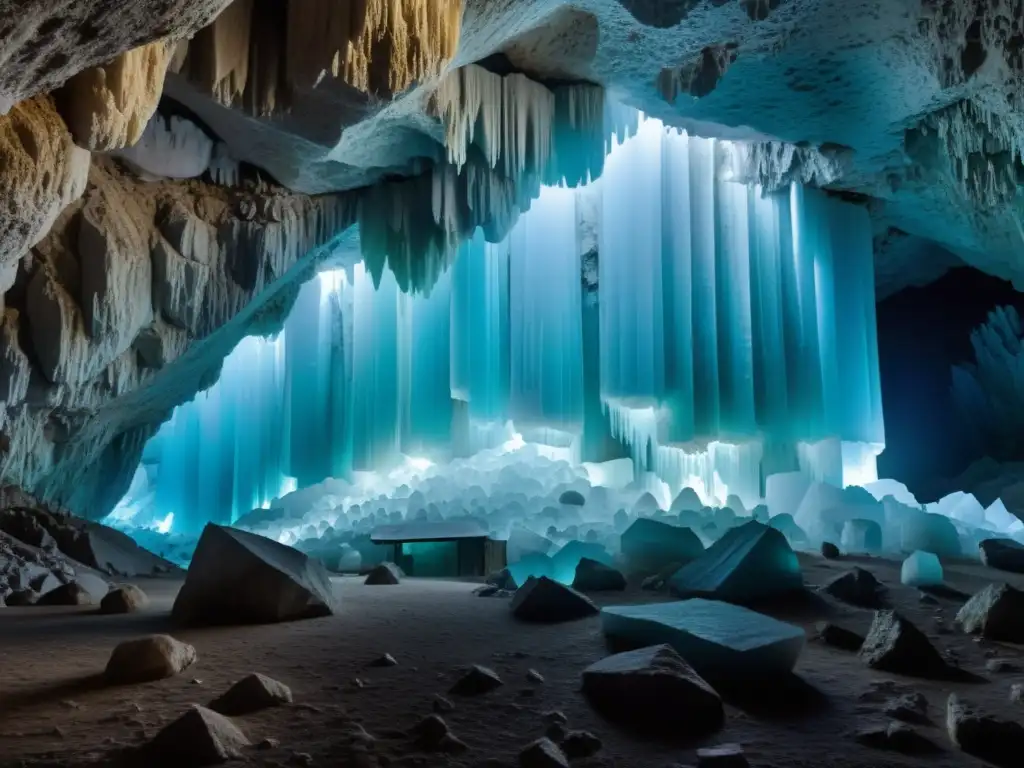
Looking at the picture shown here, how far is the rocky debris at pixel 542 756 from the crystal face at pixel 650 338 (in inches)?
233

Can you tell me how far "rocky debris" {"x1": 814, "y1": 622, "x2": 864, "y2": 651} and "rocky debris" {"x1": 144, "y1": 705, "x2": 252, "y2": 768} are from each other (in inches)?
83.7

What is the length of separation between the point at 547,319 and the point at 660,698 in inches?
265

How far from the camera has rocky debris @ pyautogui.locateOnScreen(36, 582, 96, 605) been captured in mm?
4023

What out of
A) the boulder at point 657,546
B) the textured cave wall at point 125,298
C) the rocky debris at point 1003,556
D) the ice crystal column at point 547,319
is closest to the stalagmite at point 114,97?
the textured cave wall at point 125,298

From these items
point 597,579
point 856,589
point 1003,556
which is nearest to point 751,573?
point 856,589

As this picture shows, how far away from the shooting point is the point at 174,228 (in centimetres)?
603

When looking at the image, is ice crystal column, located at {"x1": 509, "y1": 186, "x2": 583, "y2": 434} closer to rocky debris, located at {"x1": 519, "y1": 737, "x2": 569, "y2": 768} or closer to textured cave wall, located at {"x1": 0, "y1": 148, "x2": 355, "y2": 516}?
textured cave wall, located at {"x1": 0, "y1": 148, "x2": 355, "y2": 516}

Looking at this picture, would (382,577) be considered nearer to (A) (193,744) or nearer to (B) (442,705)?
(B) (442,705)

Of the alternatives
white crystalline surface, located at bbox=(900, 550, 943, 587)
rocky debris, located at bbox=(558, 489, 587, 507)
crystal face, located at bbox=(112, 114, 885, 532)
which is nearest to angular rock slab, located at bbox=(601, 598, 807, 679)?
white crystalline surface, located at bbox=(900, 550, 943, 587)

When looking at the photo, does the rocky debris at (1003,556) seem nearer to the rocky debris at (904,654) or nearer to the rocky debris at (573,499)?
the rocky debris at (904,654)

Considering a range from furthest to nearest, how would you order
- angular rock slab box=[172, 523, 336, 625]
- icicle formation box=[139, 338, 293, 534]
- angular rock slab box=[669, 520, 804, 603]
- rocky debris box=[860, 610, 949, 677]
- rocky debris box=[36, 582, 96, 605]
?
icicle formation box=[139, 338, 293, 534]
rocky debris box=[36, 582, 96, 605]
angular rock slab box=[669, 520, 804, 603]
angular rock slab box=[172, 523, 336, 625]
rocky debris box=[860, 610, 949, 677]

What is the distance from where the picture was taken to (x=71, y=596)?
→ 4.03 m

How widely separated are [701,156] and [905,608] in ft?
18.7

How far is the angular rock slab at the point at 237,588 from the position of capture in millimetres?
3191
